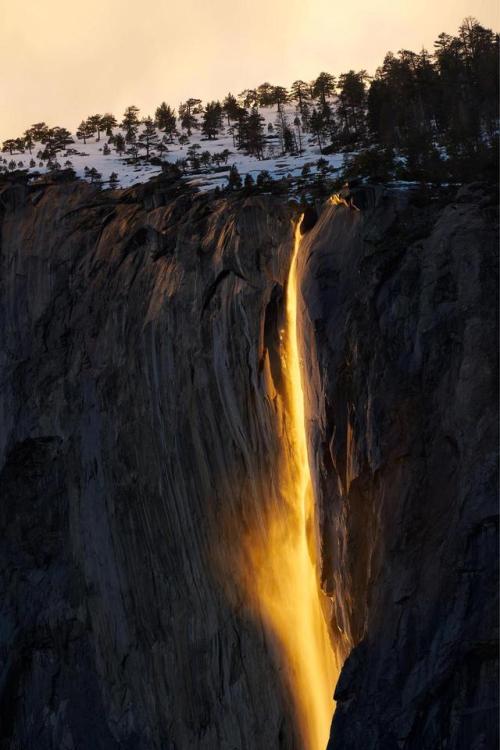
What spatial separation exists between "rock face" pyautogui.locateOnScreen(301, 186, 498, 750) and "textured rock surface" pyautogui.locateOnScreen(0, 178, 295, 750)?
431cm

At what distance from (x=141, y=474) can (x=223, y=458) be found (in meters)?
3.78

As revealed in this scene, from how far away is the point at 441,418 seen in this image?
1841cm

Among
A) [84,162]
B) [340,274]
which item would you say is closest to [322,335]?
[340,274]

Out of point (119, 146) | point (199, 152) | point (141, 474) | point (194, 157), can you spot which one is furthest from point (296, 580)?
point (119, 146)

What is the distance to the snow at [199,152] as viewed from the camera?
41719 mm

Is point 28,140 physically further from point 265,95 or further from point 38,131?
point 265,95

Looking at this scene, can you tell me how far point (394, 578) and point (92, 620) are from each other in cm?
1600

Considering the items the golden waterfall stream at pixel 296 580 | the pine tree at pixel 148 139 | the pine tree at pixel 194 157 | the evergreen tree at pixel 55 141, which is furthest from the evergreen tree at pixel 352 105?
the golden waterfall stream at pixel 296 580

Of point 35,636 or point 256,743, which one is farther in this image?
point 35,636

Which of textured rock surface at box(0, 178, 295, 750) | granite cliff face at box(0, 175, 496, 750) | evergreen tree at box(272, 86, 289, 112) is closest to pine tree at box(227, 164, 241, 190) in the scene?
granite cliff face at box(0, 175, 496, 750)

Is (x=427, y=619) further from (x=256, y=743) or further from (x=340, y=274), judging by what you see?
(x=256, y=743)

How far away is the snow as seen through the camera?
137 ft

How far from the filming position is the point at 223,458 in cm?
2738

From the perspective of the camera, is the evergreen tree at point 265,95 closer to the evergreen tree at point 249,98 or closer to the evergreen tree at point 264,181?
the evergreen tree at point 249,98
